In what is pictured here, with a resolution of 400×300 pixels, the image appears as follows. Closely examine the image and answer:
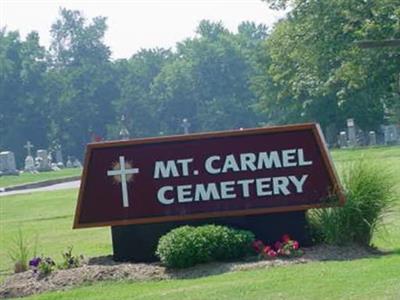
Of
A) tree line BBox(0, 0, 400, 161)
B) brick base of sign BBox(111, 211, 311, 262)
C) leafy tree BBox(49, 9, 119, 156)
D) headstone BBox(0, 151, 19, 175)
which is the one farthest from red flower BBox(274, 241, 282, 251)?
leafy tree BBox(49, 9, 119, 156)

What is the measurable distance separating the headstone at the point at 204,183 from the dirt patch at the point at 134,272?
86 centimetres

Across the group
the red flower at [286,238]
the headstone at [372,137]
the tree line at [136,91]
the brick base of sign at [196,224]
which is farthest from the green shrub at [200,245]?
the headstone at [372,137]

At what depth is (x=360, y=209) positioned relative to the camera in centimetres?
1416

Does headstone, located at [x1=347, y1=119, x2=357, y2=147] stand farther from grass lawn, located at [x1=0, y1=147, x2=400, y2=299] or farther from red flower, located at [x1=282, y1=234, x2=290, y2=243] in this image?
red flower, located at [x1=282, y1=234, x2=290, y2=243]

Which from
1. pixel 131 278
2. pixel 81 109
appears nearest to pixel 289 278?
pixel 131 278

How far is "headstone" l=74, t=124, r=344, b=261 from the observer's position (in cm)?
1466

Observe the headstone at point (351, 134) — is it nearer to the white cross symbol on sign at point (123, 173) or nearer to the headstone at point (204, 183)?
the headstone at point (204, 183)

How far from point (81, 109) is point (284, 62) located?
67.0 m

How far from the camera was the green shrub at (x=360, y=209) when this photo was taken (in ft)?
46.6

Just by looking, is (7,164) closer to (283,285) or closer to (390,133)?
(390,133)

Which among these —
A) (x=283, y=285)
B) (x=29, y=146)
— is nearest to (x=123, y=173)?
(x=283, y=285)

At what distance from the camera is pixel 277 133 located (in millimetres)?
14773

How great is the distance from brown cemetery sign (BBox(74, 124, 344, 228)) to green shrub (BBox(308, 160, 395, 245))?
12.5 inches

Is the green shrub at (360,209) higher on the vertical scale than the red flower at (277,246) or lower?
higher
